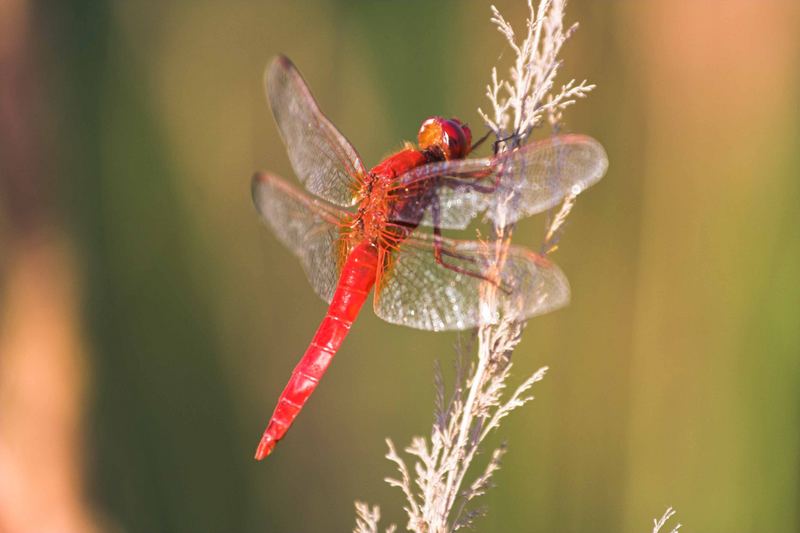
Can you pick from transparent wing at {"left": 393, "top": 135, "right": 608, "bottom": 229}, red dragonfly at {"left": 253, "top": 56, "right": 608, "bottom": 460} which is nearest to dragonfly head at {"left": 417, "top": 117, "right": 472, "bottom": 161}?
red dragonfly at {"left": 253, "top": 56, "right": 608, "bottom": 460}

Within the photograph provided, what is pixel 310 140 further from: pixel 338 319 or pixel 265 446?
pixel 265 446

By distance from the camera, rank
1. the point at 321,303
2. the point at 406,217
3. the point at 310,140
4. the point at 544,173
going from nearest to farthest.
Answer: the point at 544,173
the point at 406,217
the point at 310,140
the point at 321,303

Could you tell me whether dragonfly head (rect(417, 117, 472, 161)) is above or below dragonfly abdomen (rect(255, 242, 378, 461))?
above

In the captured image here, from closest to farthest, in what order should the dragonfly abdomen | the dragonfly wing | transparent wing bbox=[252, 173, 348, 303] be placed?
the dragonfly wing → the dragonfly abdomen → transparent wing bbox=[252, 173, 348, 303]

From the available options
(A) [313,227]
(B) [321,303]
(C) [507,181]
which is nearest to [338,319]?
(A) [313,227]

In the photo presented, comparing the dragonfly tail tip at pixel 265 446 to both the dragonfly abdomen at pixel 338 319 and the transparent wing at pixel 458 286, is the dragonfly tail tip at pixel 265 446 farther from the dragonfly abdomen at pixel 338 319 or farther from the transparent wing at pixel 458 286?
the transparent wing at pixel 458 286

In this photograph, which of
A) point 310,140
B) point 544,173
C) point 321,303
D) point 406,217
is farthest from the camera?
point 321,303

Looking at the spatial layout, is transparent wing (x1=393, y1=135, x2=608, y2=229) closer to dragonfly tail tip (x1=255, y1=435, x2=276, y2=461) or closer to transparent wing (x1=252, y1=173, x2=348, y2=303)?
transparent wing (x1=252, y1=173, x2=348, y2=303)
